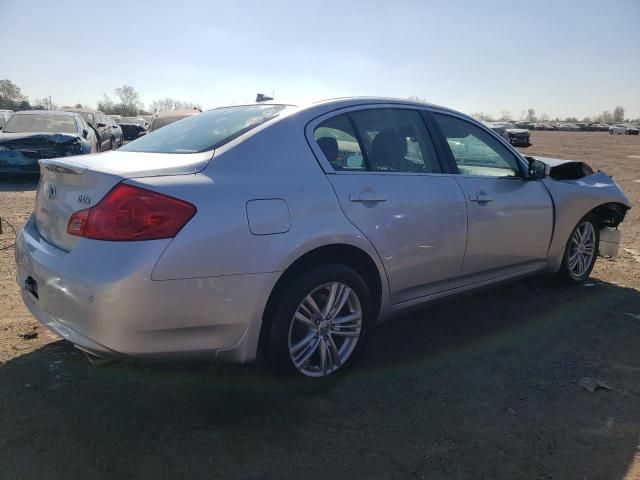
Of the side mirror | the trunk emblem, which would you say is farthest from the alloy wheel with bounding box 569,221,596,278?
the trunk emblem

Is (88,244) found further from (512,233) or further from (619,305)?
(619,305)

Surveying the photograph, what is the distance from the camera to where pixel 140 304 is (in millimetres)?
2236

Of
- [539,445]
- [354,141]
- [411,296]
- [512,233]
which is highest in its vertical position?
[354,141]

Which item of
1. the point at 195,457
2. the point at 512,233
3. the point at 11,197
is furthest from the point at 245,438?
the point at 11,197

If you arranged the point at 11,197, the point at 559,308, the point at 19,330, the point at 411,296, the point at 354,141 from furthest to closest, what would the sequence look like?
1. the point at 11,197
2. the point at 559,308
3. the point at 19,330
4. the point at 411,296
5. the point at 354,141

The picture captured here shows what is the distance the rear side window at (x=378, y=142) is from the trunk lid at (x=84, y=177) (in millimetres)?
791

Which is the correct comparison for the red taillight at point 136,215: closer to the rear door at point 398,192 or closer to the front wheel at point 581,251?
the rear door at point 398,192

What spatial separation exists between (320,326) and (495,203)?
168 cm

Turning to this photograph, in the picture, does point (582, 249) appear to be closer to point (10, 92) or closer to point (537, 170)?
point (537, 170)

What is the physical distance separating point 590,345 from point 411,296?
1.40 metres

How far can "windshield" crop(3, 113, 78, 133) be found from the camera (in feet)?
35.7

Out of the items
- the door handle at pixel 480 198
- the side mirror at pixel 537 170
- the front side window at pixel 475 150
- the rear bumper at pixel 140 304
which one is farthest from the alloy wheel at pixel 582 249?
the rear bumper at pixel 140 304

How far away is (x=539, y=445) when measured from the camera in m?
2.48

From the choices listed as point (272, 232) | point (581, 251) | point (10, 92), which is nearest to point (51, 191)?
point (272, 232)
